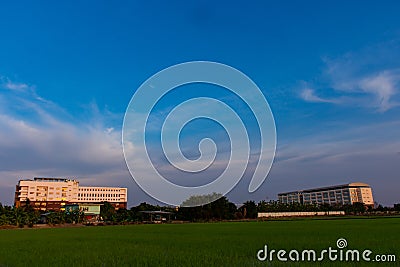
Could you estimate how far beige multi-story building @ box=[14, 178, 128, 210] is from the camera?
95312 millimetres

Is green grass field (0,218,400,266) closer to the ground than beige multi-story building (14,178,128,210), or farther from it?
closer to the ground

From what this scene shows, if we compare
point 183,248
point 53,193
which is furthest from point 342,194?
point 183,248

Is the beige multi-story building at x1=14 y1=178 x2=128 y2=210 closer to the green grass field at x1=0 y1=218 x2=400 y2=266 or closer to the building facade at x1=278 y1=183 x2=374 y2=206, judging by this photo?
the building facade at x1=278 y1=183 x2=374 y2=206

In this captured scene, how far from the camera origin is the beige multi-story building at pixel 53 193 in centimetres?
9531

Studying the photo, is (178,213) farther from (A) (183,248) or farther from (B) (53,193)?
(A) (183,248)

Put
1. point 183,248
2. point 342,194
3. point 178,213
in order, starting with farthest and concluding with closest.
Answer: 1. point 342,194
2. point 178,213
3. point 183,248

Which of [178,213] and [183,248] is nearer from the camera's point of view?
[183,248]

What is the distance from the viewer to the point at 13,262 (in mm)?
10531

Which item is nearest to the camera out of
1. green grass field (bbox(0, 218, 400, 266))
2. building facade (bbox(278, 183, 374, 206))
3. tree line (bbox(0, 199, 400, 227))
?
green grass field (bbox(0, 218, 400, 266))

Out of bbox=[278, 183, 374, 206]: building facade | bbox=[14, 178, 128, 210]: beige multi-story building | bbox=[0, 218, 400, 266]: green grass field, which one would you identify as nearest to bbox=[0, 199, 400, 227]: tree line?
bbox=[14, 178, 128, 210]: beige multi-story building

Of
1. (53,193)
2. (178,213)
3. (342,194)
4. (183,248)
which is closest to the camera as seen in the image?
(183,248)

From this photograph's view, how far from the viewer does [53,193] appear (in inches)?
3844

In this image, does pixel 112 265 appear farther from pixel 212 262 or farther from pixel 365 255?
pixel 365 255

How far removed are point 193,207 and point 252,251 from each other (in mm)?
62229
